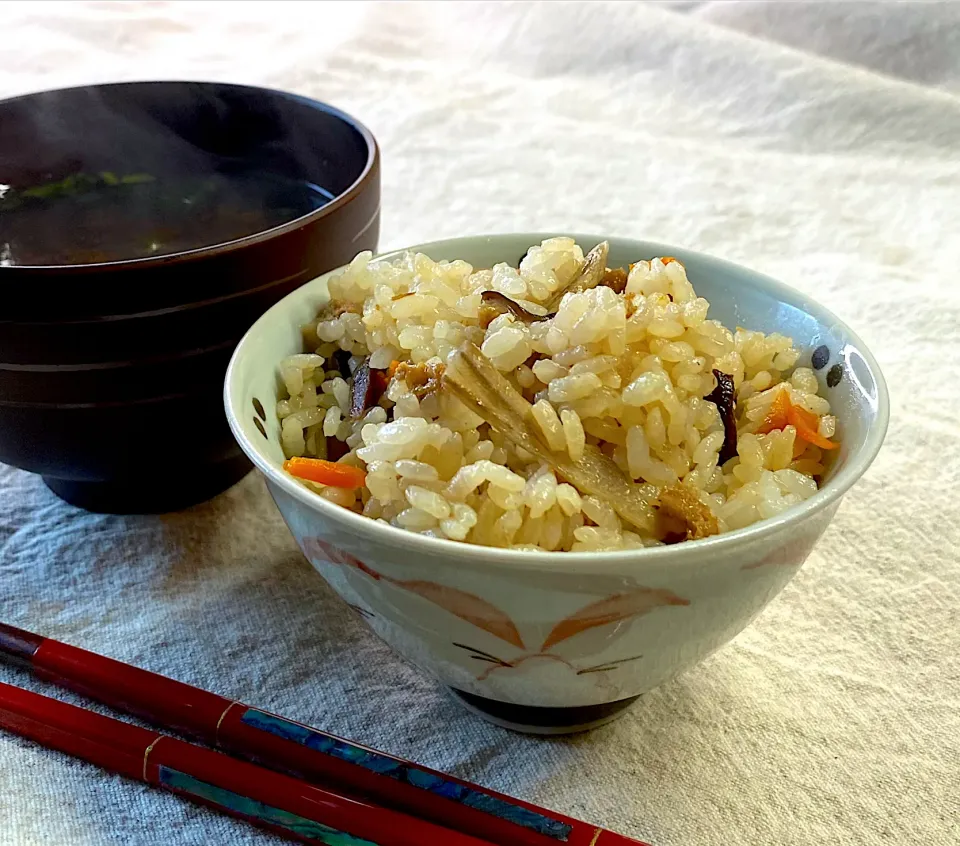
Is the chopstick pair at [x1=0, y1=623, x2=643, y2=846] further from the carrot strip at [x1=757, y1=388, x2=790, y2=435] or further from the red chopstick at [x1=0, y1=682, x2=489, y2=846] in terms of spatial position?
the carrot strip at [x1=757, y1=388, x2=790, y2=435]

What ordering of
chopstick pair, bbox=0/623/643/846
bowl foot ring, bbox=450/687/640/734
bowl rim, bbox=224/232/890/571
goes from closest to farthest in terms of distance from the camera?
bowl rim, bbox=224/232/890/571 → chopstick pair, bbox=0/623/643/846 → bowl foot ring, bbox=450/687/640/734

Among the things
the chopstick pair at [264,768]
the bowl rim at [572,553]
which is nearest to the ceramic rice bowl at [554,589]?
the bowl rim at [572,553]

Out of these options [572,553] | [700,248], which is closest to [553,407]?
[572,553]

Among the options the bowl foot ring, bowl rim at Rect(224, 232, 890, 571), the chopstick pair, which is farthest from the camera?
the bowl foot ring

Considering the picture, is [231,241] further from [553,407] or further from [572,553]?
[572,553]

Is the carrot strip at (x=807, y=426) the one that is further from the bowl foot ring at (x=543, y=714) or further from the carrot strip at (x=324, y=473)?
the carrot strip at (x=324, y=473)

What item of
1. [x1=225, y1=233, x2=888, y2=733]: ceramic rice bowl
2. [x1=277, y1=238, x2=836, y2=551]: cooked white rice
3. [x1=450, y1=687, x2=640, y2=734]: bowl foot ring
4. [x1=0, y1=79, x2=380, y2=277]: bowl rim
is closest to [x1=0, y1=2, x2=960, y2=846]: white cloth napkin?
[x1=450, y1=687, x2=640, y2=734]: bowl foot ring

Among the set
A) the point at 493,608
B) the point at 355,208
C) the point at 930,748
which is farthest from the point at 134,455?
the point at 930,748
